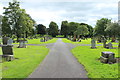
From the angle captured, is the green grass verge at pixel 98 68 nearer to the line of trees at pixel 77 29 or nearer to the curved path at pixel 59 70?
the curved path at pixel 59 70

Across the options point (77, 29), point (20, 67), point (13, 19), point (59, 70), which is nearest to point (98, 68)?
point (59, 70)

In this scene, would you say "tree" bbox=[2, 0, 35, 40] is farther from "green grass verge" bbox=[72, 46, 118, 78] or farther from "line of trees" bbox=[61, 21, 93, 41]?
"green grass verge" bbox=[72, 46, 118, 78]

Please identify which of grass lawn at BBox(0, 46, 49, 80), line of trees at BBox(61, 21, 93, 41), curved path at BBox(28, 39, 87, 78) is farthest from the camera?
line of trees at BBox(61, 21, 93, 41)

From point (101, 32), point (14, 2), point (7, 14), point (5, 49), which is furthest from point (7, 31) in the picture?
point (101, 32)

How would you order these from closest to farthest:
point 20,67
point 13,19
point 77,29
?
point 20,67 → point 13,19 → point 77,29

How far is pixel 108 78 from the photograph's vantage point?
23.6ft

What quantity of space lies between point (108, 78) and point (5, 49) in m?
10.4

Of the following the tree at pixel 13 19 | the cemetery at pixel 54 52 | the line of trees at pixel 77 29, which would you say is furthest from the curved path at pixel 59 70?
the line of trees at pixel 77 29

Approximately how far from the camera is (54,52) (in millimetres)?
18484

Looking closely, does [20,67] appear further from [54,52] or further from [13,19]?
[13,19]

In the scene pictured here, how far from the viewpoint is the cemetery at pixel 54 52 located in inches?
323

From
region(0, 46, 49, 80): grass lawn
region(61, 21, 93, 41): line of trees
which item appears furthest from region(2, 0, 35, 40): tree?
region(0, 46, 49, 80): grass lawn

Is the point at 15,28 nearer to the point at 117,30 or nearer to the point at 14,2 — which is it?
the point at 14,2

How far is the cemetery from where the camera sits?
26.9 feet
